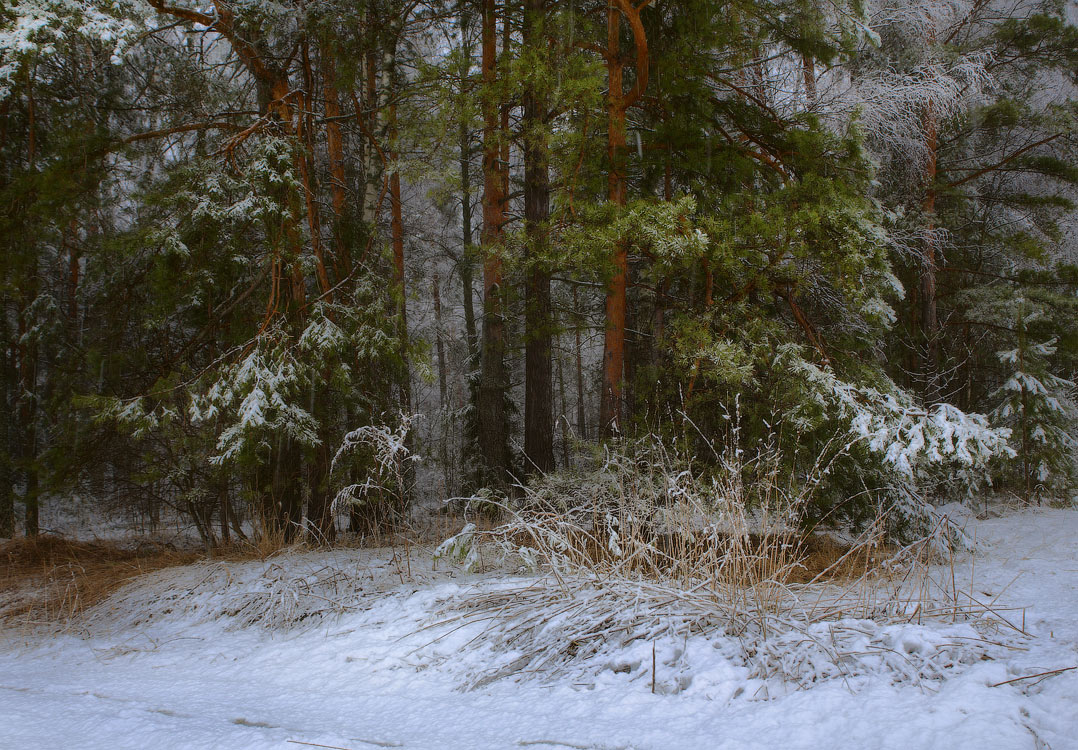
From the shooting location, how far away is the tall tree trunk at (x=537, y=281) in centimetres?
665

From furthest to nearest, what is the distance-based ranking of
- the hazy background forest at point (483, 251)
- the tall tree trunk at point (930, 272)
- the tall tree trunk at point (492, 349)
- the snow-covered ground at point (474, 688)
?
the tall tree trunk at point (930, 272) < the tall tree trunk at point (492, 349) < the hazy background forest at point (483, 251) < the snow-covered ground at point (474, 688)

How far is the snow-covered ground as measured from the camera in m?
1.92

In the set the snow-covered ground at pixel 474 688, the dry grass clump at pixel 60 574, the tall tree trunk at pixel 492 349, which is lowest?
the dry grass clump at pixel 60 574

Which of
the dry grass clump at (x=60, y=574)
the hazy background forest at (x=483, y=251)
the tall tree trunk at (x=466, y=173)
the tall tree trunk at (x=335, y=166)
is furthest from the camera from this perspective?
the tall tree trunk at (x=335, y=166)

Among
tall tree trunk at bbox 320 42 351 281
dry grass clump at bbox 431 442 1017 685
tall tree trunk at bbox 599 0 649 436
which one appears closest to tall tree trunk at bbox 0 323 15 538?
tall tree trunk at bbox 320 42 351 281

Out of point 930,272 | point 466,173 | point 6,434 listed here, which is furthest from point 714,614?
point 6,434

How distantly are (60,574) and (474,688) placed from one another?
5242mm

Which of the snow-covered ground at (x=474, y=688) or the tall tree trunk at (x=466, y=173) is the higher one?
the tall tree trunk at (x=466, y=173)

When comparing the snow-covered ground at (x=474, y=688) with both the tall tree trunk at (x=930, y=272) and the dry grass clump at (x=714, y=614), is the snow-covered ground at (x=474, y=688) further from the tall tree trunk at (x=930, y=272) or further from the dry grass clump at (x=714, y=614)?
the tall tree trunk at (x=930, y=272)

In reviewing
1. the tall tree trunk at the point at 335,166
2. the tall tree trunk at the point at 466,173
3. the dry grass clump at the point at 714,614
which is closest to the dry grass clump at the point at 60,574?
the dry grass clump at the point at 714,614

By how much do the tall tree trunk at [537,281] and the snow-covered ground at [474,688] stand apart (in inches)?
144

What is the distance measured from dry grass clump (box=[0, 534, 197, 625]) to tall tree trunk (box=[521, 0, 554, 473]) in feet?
12.8

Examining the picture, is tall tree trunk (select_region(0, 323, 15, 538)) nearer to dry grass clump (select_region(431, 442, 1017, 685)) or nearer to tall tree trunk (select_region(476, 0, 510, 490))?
tall tree trunk (select_region(476, 0, 510, 490))

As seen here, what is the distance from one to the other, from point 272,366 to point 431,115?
10.3 feet
